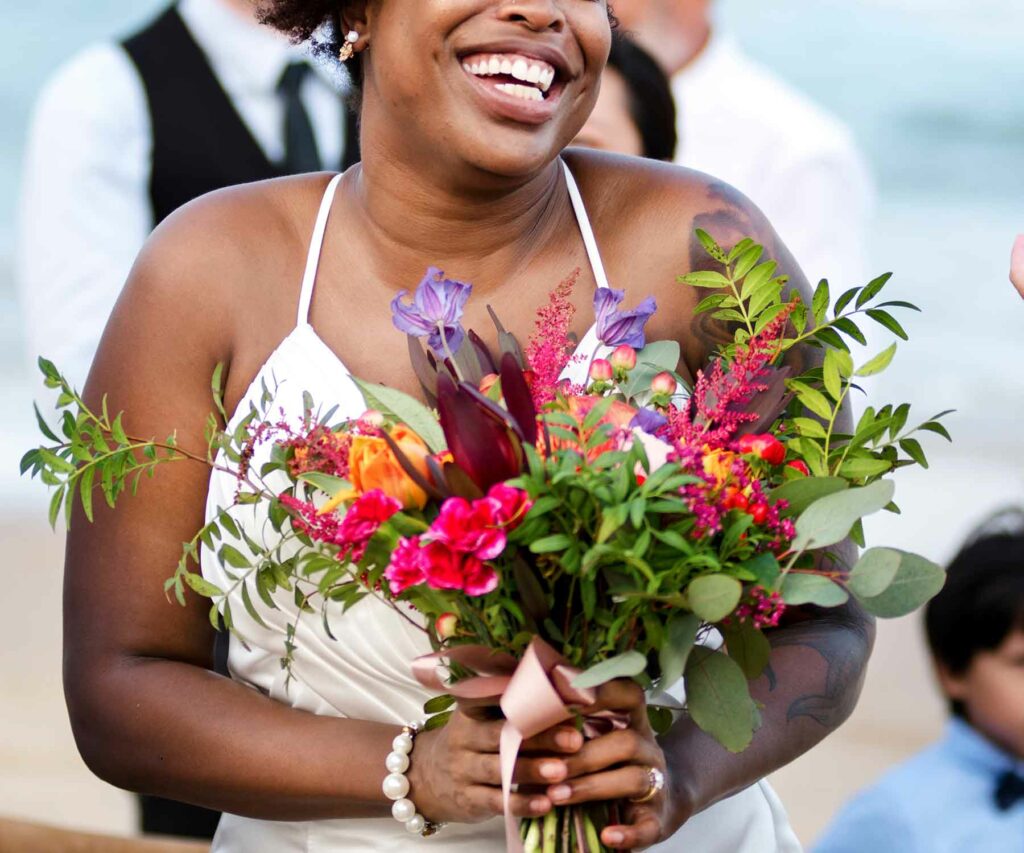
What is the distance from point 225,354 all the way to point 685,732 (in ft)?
2.85

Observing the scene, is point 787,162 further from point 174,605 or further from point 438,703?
point 438,703

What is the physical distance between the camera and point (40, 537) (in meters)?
9.15

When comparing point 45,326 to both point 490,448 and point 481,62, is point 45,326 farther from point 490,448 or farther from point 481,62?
point 490,448

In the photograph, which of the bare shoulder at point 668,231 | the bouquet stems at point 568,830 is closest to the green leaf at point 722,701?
the bouquet stems at point 568,830

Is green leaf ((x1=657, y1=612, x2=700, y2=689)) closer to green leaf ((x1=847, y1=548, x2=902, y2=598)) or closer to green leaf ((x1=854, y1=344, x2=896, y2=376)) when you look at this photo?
green leaf ((x1=847, y1=548, x2=902, y2=598))

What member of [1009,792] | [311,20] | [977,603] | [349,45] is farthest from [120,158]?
[1009,792]

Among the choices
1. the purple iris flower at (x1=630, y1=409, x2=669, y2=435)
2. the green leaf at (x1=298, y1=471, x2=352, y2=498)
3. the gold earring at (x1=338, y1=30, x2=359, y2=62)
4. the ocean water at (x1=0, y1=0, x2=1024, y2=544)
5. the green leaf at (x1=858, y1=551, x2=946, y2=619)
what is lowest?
the ocean water at (x1=0, y1=0, x2=1024, y2=544)

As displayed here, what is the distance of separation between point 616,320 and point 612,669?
509 mm

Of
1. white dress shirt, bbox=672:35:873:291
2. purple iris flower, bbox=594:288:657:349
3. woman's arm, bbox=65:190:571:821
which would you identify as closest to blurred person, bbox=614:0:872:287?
white dress shirt, bbox=672:35:873:291

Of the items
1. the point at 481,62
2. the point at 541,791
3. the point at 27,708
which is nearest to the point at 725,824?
the point at 541,791

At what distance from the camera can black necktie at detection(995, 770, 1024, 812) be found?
13.6ft

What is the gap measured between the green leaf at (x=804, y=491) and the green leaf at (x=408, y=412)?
15.3 inches

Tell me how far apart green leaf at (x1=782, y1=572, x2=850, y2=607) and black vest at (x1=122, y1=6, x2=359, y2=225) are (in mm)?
2697

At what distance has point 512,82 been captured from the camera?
240 centimetres
